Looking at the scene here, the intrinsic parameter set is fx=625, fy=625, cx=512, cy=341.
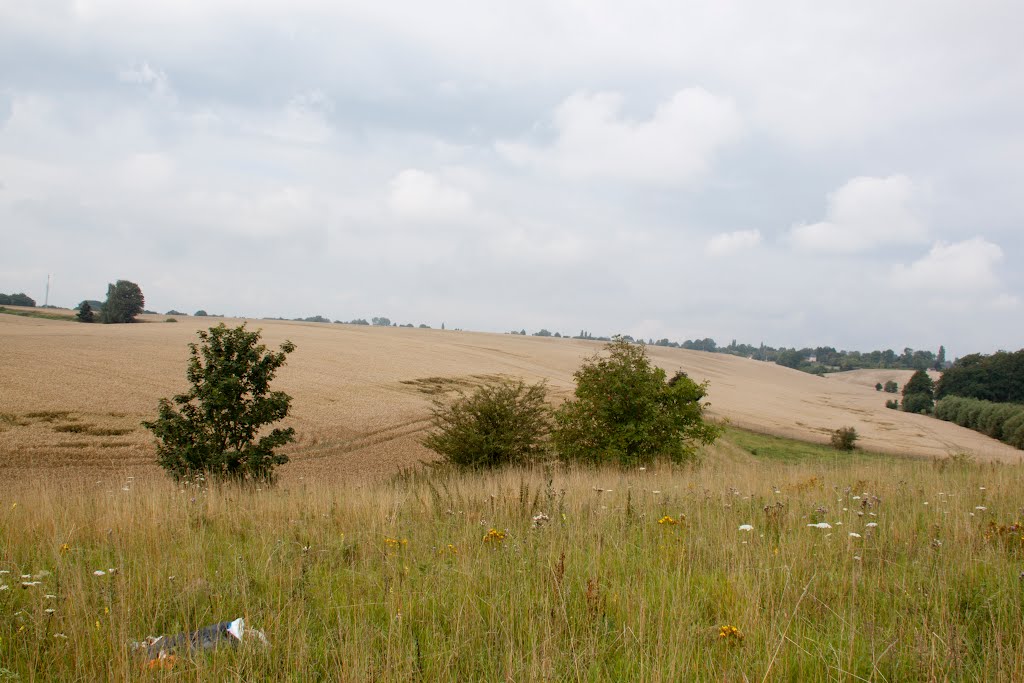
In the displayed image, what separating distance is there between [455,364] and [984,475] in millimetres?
48925

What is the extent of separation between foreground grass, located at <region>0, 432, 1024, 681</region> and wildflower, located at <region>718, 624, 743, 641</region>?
1.7 inches

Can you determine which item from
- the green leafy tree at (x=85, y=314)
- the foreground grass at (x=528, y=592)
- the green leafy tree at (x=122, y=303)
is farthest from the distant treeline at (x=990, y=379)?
the green leafy tree at (x=85, y=314)

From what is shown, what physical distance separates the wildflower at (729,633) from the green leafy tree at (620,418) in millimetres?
18236

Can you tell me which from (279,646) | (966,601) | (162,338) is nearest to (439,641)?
Answer: (279,646)

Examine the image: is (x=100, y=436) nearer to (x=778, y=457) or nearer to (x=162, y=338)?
(x=162, y=338)

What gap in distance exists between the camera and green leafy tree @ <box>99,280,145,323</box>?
3278 inches

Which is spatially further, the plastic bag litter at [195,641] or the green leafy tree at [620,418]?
the green leafy tree at [620,418]

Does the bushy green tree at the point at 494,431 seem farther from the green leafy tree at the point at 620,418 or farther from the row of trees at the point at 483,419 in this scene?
the green leafy tree at the point at 620,418

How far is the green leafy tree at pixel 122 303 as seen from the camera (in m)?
83.2

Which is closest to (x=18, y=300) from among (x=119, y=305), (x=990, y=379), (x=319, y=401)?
(x=119, y=305)

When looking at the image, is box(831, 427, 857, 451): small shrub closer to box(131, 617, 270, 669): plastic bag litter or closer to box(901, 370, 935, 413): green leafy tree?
box(131, 617, 270, 669): plastic bag litter

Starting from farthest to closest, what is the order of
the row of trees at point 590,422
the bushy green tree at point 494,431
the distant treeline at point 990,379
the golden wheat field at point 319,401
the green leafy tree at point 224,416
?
the distant treeline at point 990,379
the golden wheat field at point 319,401
the row of trees at point 590,422
the bushy green tree at point 494,431
the green leafy tree at point 224,416

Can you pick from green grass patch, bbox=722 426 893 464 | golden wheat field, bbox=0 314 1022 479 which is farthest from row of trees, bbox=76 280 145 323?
green grass patch, bbox=722 426 893 464

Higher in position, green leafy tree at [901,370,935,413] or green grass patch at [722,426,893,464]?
green leafy tree at [901,370,935,413]
